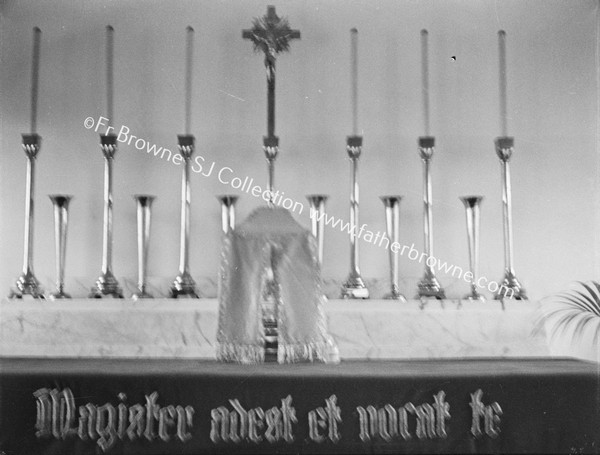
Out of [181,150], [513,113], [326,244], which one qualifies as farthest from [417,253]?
[181,150]

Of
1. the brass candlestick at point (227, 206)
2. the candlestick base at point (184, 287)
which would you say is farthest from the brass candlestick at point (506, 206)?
the candlestick base at point (184, 287)

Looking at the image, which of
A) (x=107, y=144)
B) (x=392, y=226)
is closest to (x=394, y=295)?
(x=392, y=226)

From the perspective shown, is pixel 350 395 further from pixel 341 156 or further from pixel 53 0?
pixel 53 0

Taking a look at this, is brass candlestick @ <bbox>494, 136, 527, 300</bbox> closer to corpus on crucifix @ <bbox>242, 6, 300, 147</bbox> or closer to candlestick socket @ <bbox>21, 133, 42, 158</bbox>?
corpus on crucifix @ <bbox>242, 6, 300, 147</bbox>

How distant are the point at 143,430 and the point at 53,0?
10.4 ft

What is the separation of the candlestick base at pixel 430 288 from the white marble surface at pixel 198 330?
0.20 m

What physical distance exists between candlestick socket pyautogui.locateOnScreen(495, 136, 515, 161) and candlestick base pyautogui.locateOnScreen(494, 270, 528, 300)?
687 mm

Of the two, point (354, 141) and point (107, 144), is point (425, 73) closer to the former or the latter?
point (354, 141)

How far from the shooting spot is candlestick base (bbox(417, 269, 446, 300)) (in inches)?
162

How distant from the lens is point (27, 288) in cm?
407

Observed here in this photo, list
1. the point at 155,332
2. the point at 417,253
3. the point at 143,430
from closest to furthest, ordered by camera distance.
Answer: the point at 143,430 → the point at 155,332 → the point at 417,253

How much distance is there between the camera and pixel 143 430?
9.33ft

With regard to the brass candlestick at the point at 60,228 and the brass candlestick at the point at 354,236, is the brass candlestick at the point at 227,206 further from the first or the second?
the brass candlestick at the point at 60,228

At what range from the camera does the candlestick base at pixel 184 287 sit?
4102 mm
